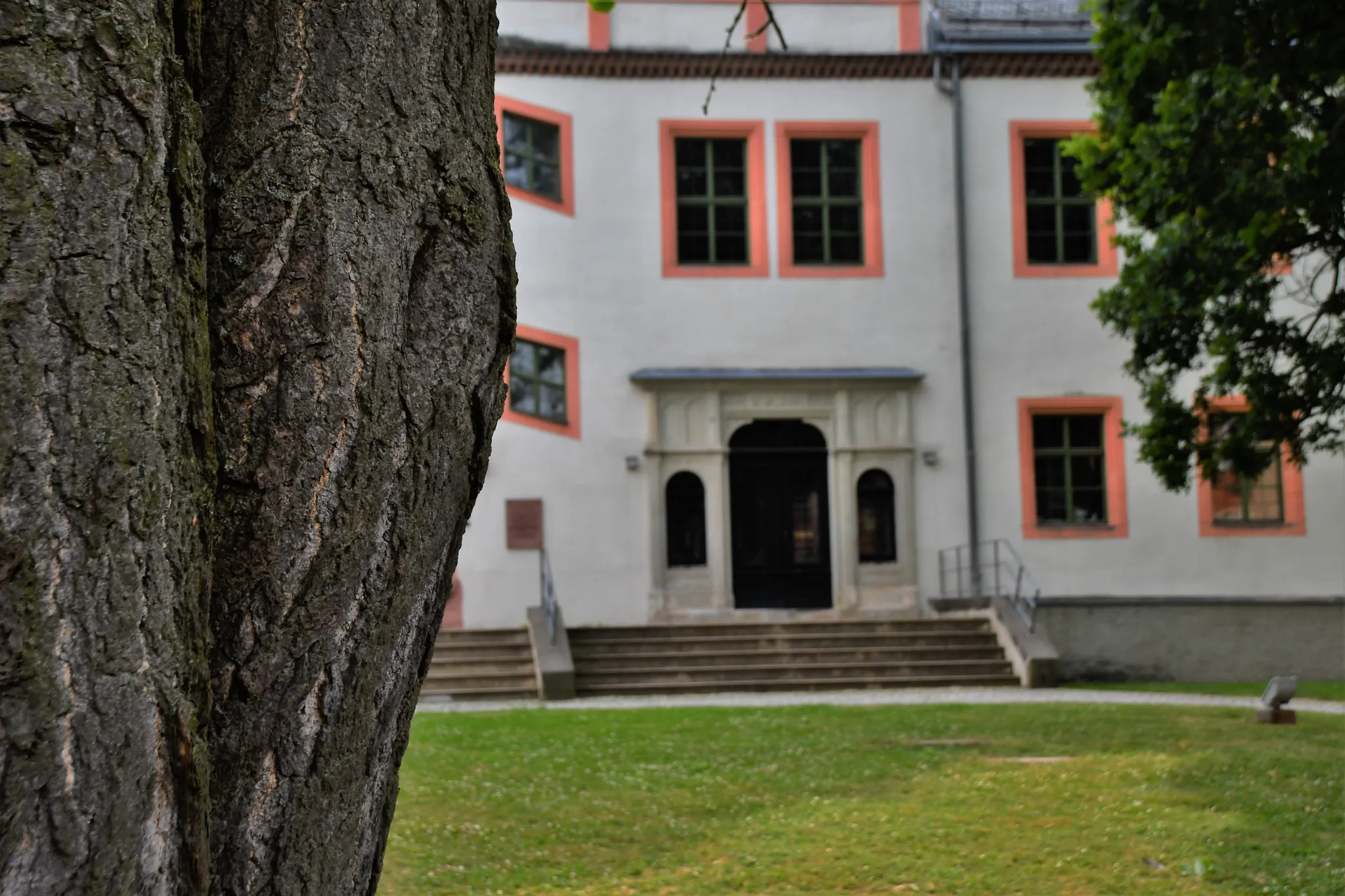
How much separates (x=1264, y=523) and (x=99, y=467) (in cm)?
2222

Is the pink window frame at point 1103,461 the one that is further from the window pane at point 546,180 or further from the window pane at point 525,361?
the window pane at point 546,180

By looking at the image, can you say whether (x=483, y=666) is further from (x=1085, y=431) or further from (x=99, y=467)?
(x=99, y=467)

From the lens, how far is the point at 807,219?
74.4 ft

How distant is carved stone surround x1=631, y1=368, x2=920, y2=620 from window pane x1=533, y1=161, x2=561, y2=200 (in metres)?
2.74

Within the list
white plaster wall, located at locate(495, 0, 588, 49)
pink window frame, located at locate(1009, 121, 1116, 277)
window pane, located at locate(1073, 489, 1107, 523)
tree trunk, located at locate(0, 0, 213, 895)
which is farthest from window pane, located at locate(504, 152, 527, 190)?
tree trunk, located at locate(0, 0, 213, 895)

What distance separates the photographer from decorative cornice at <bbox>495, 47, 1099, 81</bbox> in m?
22.3

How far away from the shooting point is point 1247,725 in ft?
42.2

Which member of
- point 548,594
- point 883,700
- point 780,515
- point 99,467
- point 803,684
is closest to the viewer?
point 99,467

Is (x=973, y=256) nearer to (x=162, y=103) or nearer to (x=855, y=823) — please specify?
(x=855, y=823)

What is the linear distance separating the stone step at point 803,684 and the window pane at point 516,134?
7738 millimetres

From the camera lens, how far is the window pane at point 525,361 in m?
21.9

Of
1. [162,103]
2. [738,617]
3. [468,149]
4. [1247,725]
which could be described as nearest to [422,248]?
[468,149]

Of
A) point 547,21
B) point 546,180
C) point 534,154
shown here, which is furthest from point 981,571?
point 547,21

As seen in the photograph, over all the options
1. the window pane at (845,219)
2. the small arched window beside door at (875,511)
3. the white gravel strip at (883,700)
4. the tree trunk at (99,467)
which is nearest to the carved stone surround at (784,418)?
the small arched window beside door at (875,511)
